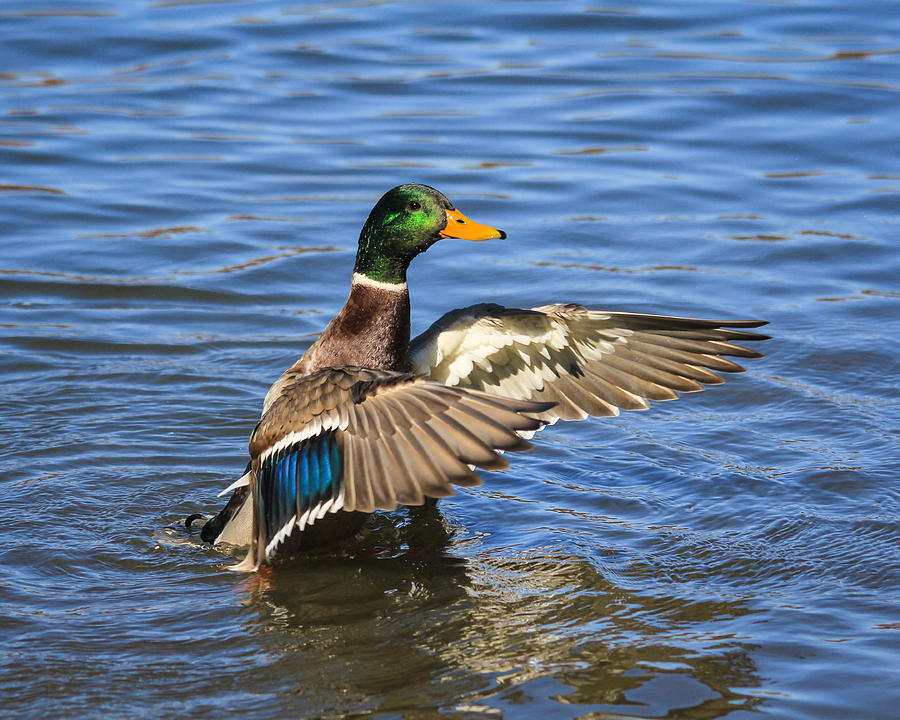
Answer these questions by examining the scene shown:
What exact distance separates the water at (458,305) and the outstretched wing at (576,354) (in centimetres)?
56

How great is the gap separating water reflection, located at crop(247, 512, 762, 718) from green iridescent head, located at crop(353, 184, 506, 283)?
3.94 feet

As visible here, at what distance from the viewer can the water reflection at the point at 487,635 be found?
4.37 metres

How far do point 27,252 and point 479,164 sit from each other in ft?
11.8

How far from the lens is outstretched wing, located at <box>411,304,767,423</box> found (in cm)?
559

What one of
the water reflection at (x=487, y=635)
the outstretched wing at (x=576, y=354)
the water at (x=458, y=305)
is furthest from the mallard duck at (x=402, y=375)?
the water at (x=458, y=305)

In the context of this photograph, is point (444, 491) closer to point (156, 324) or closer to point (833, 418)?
point (833, 418)

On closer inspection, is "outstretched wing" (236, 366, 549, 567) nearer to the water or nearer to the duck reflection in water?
the duck reflection in water

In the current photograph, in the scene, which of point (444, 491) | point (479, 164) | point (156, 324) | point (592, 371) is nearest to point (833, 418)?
point (592, 371)

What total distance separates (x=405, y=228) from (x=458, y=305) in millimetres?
2499

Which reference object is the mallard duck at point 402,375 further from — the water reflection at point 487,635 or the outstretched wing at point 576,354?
the water reflection at point 487,635

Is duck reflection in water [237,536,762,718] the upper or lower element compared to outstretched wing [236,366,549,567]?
lower

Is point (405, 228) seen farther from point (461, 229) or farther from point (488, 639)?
point (488, 639)

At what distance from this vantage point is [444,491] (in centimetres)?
430

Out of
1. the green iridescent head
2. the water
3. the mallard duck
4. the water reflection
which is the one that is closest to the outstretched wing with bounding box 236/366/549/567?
the mallard duck
